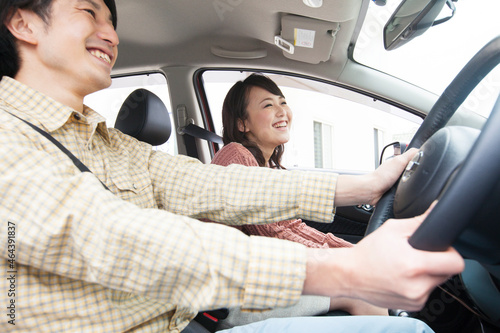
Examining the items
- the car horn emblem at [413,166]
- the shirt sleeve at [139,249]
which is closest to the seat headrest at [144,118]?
the shirt sleeve at [139,249]

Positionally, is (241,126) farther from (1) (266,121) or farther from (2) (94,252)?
(2) (94,252)

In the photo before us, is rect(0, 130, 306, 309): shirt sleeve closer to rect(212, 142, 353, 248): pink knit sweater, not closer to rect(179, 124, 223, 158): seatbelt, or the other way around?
rect(212, 142, 353, 248): pink knit sweater

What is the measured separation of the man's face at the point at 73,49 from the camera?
37.5 inches

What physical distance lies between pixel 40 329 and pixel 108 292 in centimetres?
13

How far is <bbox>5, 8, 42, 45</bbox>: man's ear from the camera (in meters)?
0.97

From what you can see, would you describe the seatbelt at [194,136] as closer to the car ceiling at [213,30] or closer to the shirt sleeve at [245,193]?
the car ceiling at [213,30]

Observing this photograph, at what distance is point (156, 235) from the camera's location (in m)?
0.54

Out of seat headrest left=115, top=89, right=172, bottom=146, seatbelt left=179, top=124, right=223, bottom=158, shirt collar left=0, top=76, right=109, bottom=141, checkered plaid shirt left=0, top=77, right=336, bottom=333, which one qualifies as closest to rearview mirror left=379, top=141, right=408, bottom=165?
seatbelt left=179, top=124, right=223, bottom=158

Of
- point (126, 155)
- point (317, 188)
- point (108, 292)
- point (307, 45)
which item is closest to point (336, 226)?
point (307, 45)

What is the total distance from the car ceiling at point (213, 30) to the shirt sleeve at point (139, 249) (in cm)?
120

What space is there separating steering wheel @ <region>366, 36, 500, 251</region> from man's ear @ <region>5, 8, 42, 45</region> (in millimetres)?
1014

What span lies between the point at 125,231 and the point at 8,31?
0.82 metres

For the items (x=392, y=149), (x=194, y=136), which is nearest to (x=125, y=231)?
(x=392, y=149)

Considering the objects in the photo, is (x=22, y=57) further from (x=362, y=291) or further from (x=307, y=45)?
(x=307, y=45)
